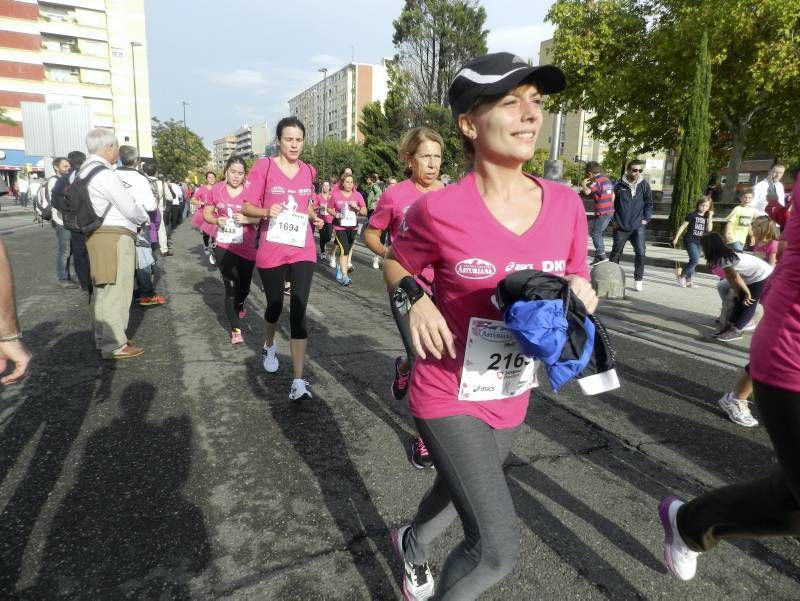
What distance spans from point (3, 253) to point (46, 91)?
70.2 meters

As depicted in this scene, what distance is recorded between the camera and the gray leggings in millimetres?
1568

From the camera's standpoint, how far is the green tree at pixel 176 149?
179ft

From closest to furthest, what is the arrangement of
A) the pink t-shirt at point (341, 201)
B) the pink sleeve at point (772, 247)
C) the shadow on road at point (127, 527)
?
the shadow on road at point (127, 527) < the pink sleeve at point (772, 247) < the pink t-shirt at point (341, 201)

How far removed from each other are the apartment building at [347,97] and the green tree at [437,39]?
70.7 metres

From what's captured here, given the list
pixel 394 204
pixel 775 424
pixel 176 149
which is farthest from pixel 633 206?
pixel 176 149

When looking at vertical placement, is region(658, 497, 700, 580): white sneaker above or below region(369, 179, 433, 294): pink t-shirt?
below

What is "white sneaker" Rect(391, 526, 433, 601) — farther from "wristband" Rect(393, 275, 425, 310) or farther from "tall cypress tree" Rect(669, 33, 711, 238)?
"tall cypress tree" Rect(669, 33, 711, 238)

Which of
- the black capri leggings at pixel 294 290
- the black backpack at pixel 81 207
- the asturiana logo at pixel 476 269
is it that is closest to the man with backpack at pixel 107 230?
the black backpack at pixel 81 207

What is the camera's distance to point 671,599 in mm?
2168

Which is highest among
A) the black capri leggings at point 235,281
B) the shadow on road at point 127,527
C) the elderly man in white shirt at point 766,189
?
the elderly man in white shirt at point 766,189

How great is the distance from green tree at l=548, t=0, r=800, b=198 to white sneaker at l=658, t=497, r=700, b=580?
22.5m

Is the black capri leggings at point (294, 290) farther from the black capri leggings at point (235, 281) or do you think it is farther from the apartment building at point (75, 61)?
the apartment building at point (75, 61)

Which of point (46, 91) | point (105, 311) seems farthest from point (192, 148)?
point (105, 311)

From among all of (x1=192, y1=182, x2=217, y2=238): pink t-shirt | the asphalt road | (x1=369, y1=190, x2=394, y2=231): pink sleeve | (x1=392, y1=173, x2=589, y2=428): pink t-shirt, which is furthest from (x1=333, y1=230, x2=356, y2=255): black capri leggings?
(x1=392, y1=173, x2=589, y2=428): pink t-shirt
